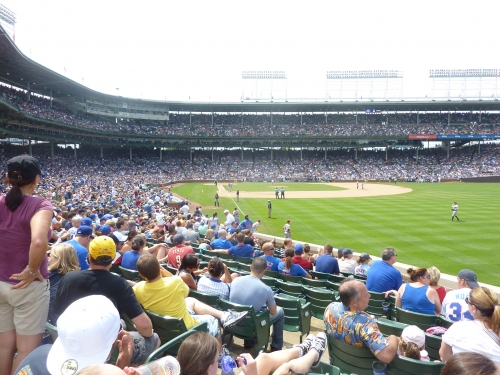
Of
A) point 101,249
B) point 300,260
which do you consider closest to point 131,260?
point 101,249

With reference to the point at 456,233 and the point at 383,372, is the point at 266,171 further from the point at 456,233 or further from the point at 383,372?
the point at 383,372

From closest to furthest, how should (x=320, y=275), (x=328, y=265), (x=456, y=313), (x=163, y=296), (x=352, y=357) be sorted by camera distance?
(x=352, y=357) < (x=163, y=296) < (x=456, y=313) < (x=320, y=275) < (x=328, y=265)

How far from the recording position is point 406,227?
2147 centimetres

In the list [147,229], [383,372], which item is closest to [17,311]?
[383,372]

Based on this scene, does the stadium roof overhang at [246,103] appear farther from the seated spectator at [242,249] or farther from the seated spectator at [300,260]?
the seated spectator at [300,260]

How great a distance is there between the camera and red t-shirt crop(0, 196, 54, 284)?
3.61 m

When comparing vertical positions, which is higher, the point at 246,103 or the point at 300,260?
the point at 246,103

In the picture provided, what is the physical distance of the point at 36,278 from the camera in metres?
3.58

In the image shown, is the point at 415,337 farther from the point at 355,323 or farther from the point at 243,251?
the point at 243,251

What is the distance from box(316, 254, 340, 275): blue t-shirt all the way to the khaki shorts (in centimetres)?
701

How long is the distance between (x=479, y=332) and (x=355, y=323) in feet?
4.08

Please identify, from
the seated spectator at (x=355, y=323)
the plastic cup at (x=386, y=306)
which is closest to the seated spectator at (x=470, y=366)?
the seated spectator at (x=355, y=323)

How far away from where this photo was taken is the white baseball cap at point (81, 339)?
7.86 ft

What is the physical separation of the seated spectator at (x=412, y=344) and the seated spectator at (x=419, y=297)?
1.90 m
